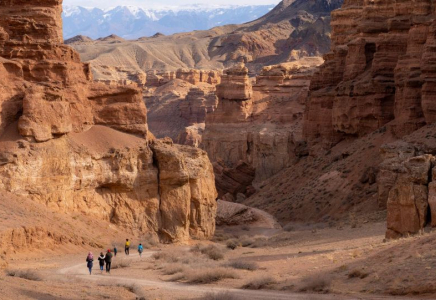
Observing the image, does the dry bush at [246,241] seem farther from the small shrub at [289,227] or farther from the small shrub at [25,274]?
the small shrub at [25,274]

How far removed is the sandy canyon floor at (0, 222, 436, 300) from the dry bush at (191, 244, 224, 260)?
36 mm

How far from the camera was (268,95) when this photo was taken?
89.6 meters

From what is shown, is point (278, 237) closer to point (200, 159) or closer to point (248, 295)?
point (200, 159)

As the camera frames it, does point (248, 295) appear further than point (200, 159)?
No

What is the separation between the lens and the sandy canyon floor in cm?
2123

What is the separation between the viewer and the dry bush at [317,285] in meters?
22.1

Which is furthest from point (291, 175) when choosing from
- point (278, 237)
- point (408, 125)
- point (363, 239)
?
point (363, 239)

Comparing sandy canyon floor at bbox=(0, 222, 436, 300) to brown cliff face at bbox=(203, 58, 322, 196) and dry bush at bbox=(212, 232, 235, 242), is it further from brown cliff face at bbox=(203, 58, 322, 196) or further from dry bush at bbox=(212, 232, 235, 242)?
brown cliff face at bbox=(203, 58, 322, 196)

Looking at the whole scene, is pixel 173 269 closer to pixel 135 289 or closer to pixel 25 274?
Answer: pixel 135 289

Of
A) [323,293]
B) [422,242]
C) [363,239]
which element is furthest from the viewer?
[363,239]

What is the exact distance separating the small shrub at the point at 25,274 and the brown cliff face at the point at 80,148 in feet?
26.6

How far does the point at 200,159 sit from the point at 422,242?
17.5 m

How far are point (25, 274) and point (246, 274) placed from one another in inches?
248

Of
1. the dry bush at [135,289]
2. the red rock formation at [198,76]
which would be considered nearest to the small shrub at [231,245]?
the dry bush at [135,289]
